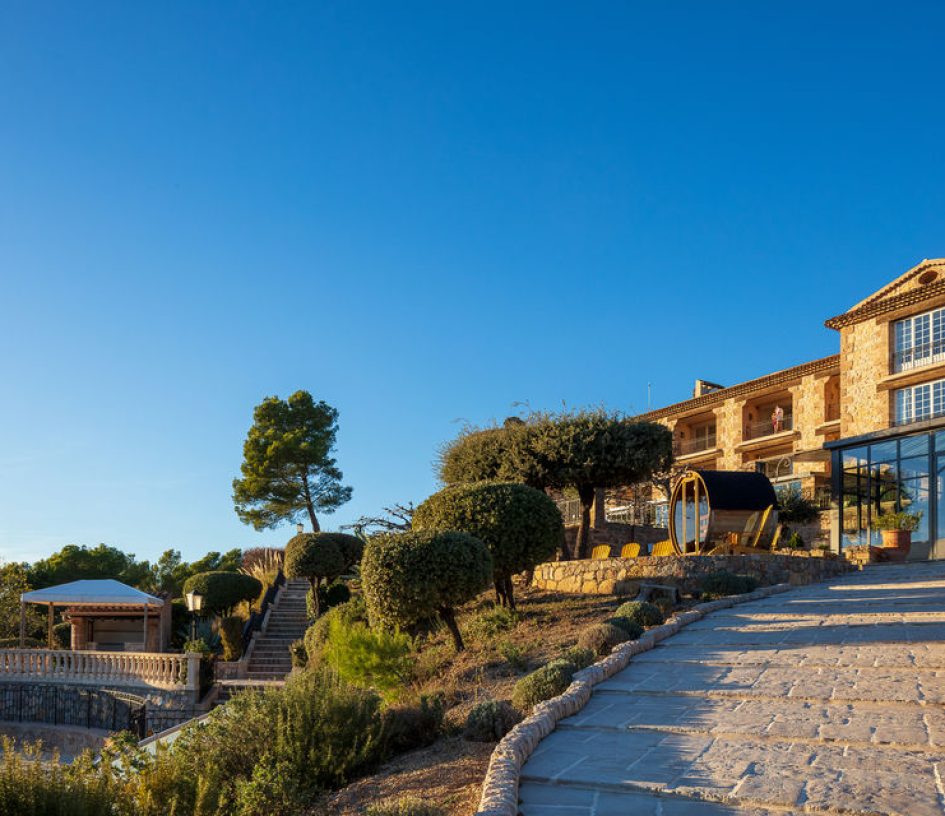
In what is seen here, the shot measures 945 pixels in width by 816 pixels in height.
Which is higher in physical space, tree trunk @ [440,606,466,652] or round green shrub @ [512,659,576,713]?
round green shrub @ [512,659,576,713]

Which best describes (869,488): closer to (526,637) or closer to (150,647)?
(526,637)

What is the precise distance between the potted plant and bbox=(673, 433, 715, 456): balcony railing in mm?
24557

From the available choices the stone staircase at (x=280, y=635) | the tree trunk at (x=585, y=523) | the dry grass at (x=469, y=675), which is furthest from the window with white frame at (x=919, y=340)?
the stone staircase at (x=280, y=635)

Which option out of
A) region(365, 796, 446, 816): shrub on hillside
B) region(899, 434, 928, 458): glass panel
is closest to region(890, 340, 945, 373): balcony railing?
region(899, 434, 928, 458): glass panel

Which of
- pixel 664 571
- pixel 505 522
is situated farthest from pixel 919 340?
pixel 505 522

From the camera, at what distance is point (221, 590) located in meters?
27.5

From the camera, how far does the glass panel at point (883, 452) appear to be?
22.6 m

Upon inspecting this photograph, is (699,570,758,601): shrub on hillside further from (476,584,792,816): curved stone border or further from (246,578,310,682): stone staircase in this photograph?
(246,578,310,682): stone staircase

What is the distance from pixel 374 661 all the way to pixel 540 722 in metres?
5.60

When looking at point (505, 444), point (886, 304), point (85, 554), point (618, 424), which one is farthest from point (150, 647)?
point (886, 304)

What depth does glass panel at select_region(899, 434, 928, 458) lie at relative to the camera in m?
21.7

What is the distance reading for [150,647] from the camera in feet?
86.6

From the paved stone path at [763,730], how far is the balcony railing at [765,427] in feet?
105

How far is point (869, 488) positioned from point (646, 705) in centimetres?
1726
